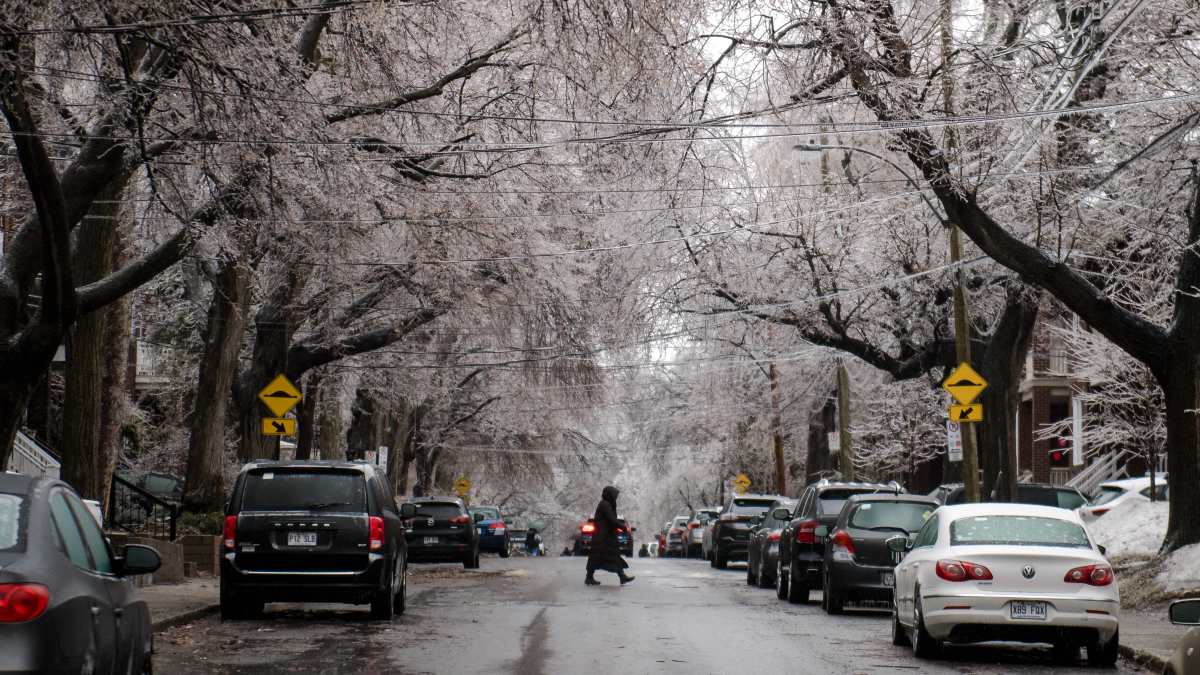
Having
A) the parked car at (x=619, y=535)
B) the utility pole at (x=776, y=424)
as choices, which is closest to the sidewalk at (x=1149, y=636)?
the parked car at (x=619, y=535)

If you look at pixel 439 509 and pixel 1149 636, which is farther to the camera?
pixel 439 509

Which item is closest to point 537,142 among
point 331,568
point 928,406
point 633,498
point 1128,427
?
point 331,568

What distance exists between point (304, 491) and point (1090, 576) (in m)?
8.76

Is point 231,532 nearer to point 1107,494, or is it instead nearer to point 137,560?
point 137,560

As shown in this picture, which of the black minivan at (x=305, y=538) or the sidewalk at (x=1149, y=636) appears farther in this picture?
the black minivan at (x=305, y=538)

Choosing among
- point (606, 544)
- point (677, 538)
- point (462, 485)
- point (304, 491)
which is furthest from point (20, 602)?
point (462, 485)

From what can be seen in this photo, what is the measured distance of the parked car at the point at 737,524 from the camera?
36750 millimetres

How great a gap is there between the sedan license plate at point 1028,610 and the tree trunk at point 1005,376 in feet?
49.1

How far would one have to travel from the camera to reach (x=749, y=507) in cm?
3709

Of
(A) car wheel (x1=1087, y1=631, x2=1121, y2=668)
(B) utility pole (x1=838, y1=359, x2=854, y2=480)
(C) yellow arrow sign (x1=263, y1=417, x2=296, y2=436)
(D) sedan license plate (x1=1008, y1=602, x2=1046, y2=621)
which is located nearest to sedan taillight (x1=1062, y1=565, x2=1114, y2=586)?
(D) sedan license plate (x1=1008, y1=602, x2=1046, y2=621)

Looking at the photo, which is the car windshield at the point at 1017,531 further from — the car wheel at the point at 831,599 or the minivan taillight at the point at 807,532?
the minivan taillight at the point at 807,532

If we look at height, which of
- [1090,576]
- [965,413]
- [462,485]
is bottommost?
[1090,576]

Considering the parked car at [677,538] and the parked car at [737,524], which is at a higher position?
the parked car at [737,524]

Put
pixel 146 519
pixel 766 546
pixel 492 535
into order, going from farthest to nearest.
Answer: pixel 492 535 < pixel 146 519 < pixel 766 546
